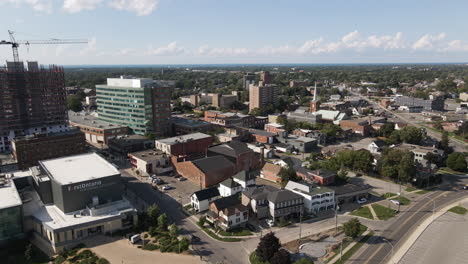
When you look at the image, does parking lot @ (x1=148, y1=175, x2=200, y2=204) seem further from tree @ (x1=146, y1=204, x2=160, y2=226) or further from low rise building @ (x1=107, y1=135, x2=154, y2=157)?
low rise building @ (x1=107, y1=135, x2=154, y2=157)

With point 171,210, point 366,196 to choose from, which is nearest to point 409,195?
point 366,196

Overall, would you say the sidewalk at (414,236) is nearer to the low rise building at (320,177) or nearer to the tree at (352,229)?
the tree at (352,229)

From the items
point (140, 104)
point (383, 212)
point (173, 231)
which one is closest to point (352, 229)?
point (383, 212)

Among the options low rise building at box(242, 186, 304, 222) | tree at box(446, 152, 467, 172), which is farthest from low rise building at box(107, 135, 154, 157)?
tree at box(446, 152, 467, 172)

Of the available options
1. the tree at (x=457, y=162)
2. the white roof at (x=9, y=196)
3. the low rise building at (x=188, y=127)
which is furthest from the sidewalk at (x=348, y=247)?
the low rise building at (x=188, y=127)

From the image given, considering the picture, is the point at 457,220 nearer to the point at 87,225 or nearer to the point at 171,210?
the point at 171,210

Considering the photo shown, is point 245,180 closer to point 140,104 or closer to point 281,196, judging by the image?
point 281,196
